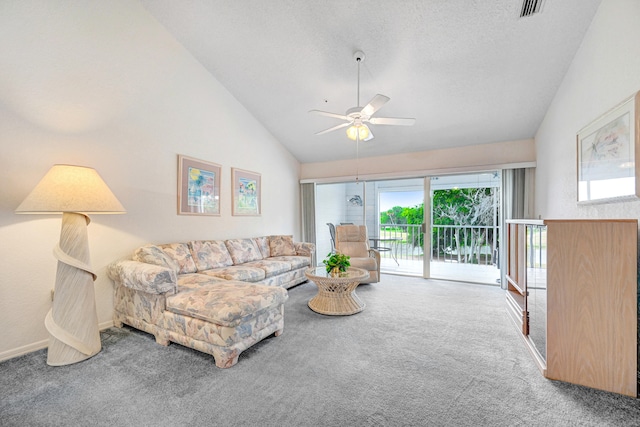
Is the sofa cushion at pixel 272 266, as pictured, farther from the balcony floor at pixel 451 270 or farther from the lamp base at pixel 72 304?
the balcony floor at pixel 451 270

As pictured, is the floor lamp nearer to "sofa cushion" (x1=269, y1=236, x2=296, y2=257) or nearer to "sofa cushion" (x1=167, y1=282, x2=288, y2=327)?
"sofa cushion" (x1=167, y1=282, x2=288, y2=327)

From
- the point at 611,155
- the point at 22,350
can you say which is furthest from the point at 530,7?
the point at 22,350

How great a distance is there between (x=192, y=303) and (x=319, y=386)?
46.2 inches

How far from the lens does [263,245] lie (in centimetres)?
450

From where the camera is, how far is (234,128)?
4.25m

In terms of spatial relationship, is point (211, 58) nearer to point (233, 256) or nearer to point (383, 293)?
point (233, 256)

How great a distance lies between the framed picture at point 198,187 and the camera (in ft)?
11.4

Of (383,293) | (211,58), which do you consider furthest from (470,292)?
(211,58)

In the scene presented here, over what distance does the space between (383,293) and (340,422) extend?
2592 mm

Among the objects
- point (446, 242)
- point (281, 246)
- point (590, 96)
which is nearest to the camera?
point (590, 96)

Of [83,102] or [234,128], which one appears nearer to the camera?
[83,102]

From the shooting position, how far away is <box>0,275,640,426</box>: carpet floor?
1.46 metres

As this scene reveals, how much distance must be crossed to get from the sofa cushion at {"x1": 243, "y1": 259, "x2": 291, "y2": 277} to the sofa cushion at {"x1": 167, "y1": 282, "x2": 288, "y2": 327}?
3.64 feet

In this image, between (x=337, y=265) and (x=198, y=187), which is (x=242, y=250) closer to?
(x=198, y=187)
